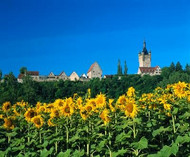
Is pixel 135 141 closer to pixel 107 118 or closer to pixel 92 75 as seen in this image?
pixel 107 118

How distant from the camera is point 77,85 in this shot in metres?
96.1

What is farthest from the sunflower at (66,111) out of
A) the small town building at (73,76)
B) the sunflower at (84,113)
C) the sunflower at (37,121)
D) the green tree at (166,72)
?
the small town building at (73,76)

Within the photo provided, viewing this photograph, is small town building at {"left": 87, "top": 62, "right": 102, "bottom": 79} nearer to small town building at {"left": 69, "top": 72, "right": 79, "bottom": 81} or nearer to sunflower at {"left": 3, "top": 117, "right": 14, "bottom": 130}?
small town building at {"left": 69, "top": 72, "right": 79, "bottom": 81}

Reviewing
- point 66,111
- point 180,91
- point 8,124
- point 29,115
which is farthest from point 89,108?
point 180,91

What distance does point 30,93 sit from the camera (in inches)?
3223

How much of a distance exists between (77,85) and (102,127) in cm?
9114

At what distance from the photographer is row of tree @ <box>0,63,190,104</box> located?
83.4m

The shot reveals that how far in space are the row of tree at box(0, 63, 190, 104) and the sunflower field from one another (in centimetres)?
7392

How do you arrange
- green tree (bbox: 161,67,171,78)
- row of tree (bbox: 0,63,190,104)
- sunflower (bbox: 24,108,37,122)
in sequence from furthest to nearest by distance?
green tree (bbox: 161,67,171,78)
row of tree (bbox: 0,63,190,104)
sunflower (bbox: 24,108,37,122)

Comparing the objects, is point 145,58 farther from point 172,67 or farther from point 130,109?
point 130,109

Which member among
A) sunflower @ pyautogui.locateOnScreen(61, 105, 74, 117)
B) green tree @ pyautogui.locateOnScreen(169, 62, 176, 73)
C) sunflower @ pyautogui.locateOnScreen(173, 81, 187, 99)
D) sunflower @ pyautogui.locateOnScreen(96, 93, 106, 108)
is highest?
green tree @ pyautogui.locateOnScreen(169, 62, 176, 73)

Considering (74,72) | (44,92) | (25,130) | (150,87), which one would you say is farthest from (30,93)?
(25,130)

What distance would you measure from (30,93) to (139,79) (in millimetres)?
39666

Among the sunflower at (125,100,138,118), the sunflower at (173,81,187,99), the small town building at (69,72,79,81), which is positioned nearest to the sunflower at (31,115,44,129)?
the sunflower at (125,100,138,118)
